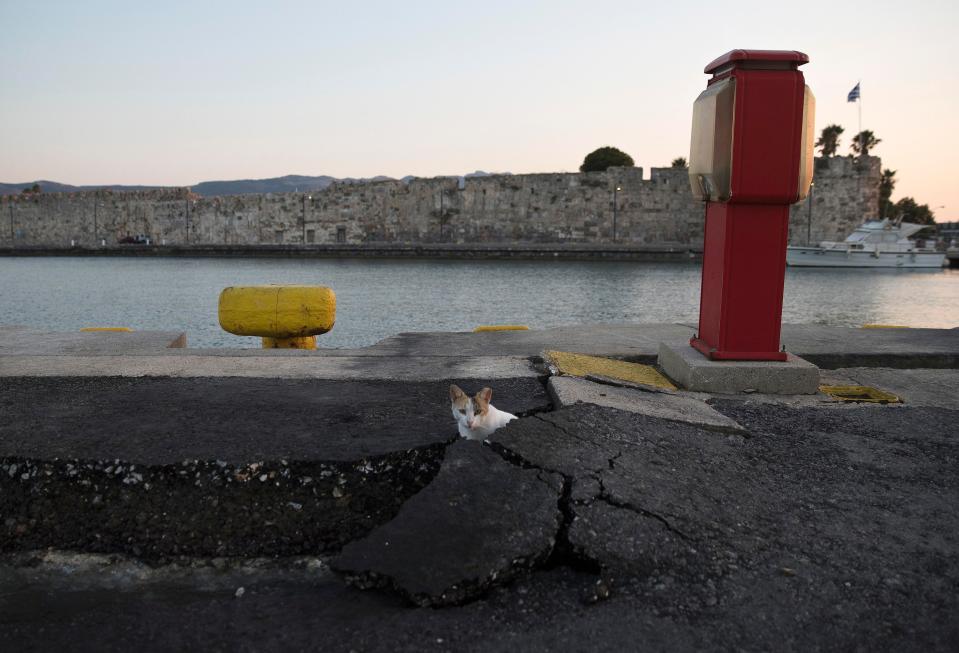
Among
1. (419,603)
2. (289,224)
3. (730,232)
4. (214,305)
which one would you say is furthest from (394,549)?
(289,224)

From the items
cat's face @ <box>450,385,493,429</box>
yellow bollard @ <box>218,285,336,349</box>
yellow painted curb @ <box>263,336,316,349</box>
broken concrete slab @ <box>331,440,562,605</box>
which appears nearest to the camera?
broken concrete slab @ <box>331,440,562,605</box>

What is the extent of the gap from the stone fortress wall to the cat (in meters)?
33.8

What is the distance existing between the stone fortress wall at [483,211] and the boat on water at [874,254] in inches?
121

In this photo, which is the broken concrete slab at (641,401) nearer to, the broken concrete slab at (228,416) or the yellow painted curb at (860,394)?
the broken concrete slab at (228,416)

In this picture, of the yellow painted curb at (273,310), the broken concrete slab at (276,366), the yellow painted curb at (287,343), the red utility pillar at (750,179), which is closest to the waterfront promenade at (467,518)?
the broken concrete slab at (276,366)

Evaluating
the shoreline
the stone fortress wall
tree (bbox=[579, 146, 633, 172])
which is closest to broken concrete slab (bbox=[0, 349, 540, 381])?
the shoreline

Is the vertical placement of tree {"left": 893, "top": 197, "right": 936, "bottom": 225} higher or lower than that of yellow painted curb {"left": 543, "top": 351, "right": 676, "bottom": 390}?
higher

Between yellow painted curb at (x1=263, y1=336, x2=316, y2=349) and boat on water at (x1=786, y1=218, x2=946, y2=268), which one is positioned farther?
boat on water at (x1=786, y1=218, x2=946, y2=268)

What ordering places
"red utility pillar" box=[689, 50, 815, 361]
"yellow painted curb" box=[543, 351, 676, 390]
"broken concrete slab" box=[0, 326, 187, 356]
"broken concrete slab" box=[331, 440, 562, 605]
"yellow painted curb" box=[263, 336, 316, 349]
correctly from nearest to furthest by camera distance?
1. "broken concrete slab" box=[331, 440, 562, 605]
2. "red utility pillar" box=[689, 50, 815, 361]
3. "yellow painted curb" box=[543, 351, 676, 390]
4. "broken concrete slab" box=[0, 326, 187, 356]
5. "yellow painted curb" box=[263, 336, 316, 349]

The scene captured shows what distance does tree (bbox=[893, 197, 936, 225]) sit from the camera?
58.7 metres

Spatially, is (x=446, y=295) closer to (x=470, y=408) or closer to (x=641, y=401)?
(x=641, y=401)

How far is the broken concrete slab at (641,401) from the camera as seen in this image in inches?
107

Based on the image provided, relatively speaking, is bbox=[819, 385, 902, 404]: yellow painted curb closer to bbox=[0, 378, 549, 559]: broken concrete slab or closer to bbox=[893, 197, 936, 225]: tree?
bbox=[0, 378, 549, 559]: broken concrete slab

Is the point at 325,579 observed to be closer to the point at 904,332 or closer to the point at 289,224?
the point at 904,332
